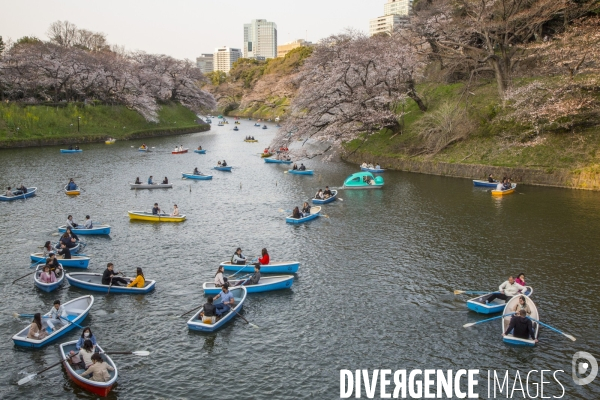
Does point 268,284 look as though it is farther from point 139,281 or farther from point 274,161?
point 274,161

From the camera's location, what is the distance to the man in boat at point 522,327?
19.9 m

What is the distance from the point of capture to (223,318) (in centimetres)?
2183

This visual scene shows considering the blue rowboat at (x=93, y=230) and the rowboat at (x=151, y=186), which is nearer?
the blue rowboat at (x=93, y=230)

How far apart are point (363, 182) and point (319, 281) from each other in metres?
25.3

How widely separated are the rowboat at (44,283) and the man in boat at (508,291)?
2156cm

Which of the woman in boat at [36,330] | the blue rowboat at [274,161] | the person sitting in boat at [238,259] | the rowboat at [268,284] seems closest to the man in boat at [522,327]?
the rowboat at [268,284]

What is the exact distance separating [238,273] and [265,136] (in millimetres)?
82537

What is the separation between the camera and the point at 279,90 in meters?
132

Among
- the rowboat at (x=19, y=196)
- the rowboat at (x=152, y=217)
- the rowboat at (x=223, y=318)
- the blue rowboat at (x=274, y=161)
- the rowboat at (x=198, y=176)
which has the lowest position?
the rowboat at (x=223, y=318)

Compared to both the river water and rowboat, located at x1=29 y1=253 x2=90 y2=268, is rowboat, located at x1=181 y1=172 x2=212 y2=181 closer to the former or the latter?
the river water

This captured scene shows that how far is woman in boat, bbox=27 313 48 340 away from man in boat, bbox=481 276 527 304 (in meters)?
19.6

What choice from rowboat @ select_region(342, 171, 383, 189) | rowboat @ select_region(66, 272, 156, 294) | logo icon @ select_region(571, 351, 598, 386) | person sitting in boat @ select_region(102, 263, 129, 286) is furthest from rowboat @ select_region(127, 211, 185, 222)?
logo icon @ select_region(571, 351, 598, 386)

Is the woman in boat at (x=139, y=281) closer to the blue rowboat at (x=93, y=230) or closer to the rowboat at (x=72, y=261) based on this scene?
the rowboat at (x=72, y=261)

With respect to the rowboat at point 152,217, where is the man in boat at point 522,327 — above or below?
below
